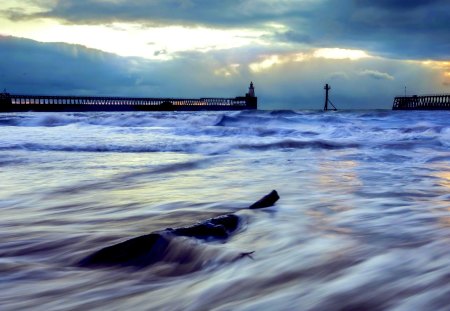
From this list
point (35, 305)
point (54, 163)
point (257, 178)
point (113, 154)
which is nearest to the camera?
point (35, 305)

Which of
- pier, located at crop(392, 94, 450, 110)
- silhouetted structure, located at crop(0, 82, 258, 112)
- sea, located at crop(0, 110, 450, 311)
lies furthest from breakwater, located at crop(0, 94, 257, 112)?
sea, located at crop(0, 110, 450, 311)

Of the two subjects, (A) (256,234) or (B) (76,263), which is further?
(A) (256,234)

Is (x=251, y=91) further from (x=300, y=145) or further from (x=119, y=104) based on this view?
(x=300, y=145)

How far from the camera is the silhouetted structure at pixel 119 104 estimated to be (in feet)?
193

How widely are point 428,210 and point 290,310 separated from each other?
2833mm

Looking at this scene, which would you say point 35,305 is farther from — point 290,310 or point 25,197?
point 25,197

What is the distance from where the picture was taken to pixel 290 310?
220cm

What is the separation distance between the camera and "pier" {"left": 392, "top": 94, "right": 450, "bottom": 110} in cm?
7899

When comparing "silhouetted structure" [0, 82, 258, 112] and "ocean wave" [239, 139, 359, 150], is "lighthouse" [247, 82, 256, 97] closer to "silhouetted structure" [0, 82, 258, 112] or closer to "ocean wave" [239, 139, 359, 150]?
"silhouetted structure" [0, 82, 258, 112]

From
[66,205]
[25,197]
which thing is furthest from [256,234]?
[25,197]

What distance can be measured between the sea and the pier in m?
78.3

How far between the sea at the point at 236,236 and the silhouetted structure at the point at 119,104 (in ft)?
181

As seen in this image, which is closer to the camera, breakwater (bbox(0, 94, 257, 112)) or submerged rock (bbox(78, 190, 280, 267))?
submerged rock (bbox(78, 190, 280, 267))

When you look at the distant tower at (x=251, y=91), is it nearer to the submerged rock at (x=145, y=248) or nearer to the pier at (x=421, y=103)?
the pier at (x=421, y=103)
